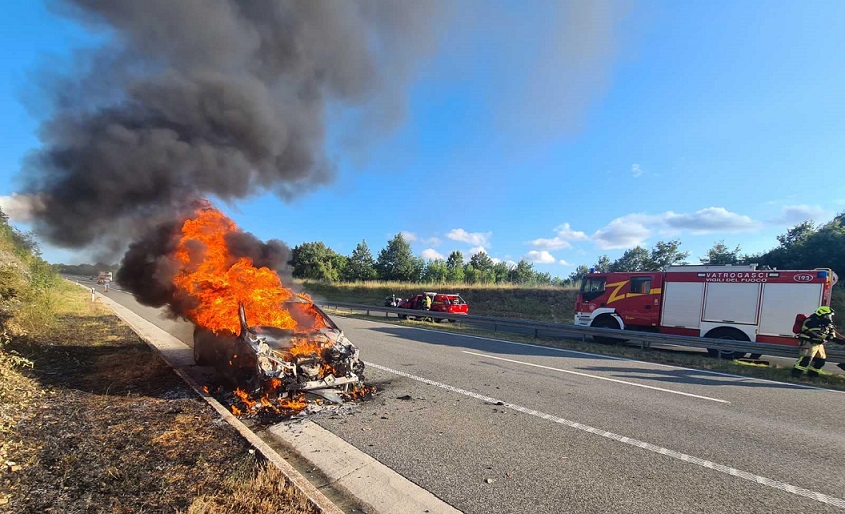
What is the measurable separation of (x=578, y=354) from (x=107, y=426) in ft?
33.4

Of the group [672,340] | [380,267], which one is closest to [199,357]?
[672,340]

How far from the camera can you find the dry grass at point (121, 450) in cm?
292

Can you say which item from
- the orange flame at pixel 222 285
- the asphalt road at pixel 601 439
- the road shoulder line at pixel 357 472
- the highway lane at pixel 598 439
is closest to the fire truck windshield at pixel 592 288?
the asphalt road at pixel 601 439

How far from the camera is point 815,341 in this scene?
8.56m

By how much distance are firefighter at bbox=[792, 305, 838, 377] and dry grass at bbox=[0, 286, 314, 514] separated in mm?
10788

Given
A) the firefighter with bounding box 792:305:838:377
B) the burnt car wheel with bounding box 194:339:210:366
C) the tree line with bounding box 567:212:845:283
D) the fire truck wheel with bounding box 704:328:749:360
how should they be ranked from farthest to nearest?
the tree line with bounding box 567:212:845:283 < the fire truck wheel with bounding box 704:328:749:360 < the firefighter with bounding box 792:305:838:377 < the burnt car wheel with bounding box 194:339:210:366

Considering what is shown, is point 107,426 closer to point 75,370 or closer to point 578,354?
point 75,370

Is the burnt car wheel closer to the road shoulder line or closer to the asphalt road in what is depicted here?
the asphalt road

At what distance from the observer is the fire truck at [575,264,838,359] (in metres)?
11.5

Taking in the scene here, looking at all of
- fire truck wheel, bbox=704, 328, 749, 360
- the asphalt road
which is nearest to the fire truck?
fire truck wheel, bbox=704, 328, 749, 360

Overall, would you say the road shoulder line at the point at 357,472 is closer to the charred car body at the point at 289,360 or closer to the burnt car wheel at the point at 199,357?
the charred car body at the point at 289,360

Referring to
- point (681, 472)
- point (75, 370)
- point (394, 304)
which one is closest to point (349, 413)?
point (681, 472)

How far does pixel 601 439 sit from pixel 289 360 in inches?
158

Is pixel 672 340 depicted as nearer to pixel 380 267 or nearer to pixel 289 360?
pixel 289 360
